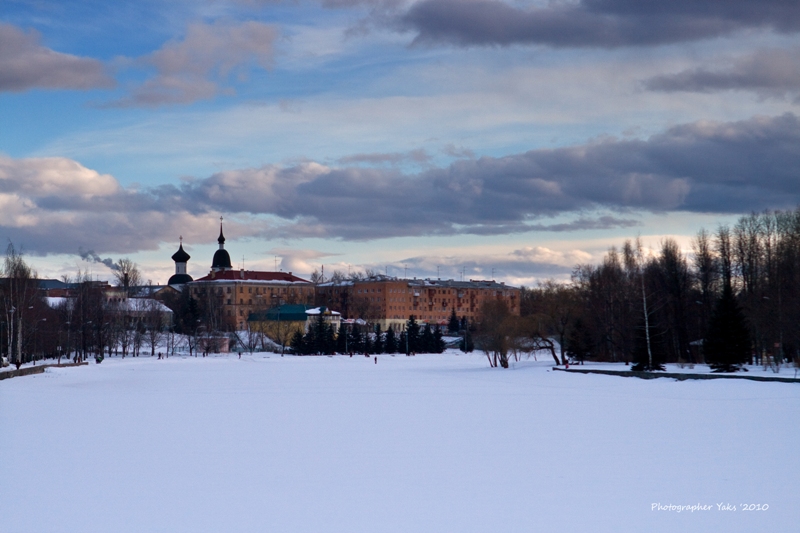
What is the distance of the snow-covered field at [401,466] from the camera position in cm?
1180

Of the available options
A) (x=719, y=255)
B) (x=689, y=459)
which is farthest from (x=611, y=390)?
(x=719, y=255)

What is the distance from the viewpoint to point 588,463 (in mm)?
15914

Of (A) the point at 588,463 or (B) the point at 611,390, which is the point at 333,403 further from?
(A) the point at 588,463

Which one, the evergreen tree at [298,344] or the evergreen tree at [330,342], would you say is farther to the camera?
the evergreen tree at [330,342]

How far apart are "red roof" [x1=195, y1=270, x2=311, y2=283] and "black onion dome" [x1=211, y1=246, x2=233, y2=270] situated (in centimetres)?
376

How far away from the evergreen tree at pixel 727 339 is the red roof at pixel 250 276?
146 meters

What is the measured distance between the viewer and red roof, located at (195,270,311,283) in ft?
603

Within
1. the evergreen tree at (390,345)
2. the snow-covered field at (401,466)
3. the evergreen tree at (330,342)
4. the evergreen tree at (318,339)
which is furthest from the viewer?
the evergreen tree at (390,345)

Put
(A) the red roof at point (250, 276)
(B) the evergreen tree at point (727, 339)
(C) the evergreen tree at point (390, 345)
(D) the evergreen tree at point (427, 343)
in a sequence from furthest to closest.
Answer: (A) the red roof at point (250, 276) → (D) the evergreen tree at point (427, 343) → (C) the evergreen tree at point (390, 345) → (B) the evergreen tree at point (727, 339)

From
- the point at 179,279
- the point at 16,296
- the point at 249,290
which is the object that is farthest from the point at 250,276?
the point at 16,296

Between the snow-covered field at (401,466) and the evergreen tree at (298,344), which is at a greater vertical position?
the evergreen tree at (298,344)

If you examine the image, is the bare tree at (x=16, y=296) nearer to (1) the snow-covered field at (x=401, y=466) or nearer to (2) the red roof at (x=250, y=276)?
(1) the snow-covered field at (x=401, y=466)

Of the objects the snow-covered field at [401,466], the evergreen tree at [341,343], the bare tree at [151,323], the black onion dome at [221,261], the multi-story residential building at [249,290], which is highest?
the black onion dome at [221,261]

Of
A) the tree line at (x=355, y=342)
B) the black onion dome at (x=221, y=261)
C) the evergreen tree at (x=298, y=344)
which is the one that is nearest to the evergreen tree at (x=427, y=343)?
the tree line at (x=355, y=342)
